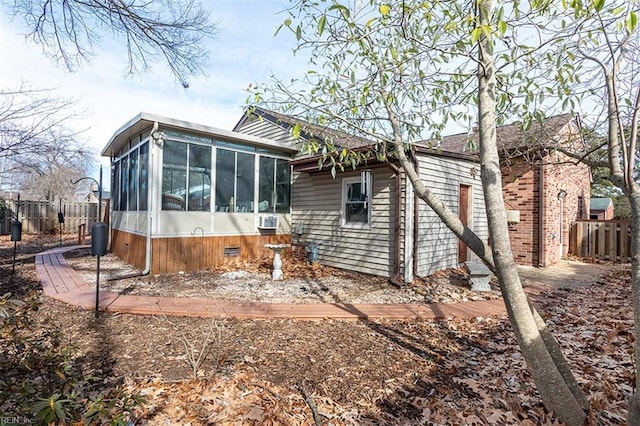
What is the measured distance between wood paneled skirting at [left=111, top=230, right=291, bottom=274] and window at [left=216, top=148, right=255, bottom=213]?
798 millimetres

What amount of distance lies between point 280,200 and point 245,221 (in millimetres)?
1268

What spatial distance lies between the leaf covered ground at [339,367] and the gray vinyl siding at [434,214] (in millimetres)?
2599

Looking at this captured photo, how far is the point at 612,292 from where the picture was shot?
6117 millimetres

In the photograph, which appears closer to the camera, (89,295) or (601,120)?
(601,120)

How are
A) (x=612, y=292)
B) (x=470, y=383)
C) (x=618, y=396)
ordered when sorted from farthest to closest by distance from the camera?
(x=612, y=292) → (x=470, y=383) → (x=618, y=396)

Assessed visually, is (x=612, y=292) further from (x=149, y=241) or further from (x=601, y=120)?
(x=149, y=241)

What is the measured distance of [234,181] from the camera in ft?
26.6

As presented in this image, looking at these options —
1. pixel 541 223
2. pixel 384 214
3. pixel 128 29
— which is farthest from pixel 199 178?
pixel 541 223

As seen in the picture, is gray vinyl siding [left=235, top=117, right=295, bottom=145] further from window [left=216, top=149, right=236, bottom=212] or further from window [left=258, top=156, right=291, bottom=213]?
window [left=216, top=149, right=236, bottom=212]

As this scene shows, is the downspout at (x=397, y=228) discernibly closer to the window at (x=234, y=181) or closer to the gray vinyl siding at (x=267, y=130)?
the window at (x=234, y=181)

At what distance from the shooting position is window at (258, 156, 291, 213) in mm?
8716

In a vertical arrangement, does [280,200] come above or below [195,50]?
below

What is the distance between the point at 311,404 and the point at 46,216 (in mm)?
18283

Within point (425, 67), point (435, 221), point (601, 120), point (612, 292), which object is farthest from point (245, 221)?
point (612, 292)
